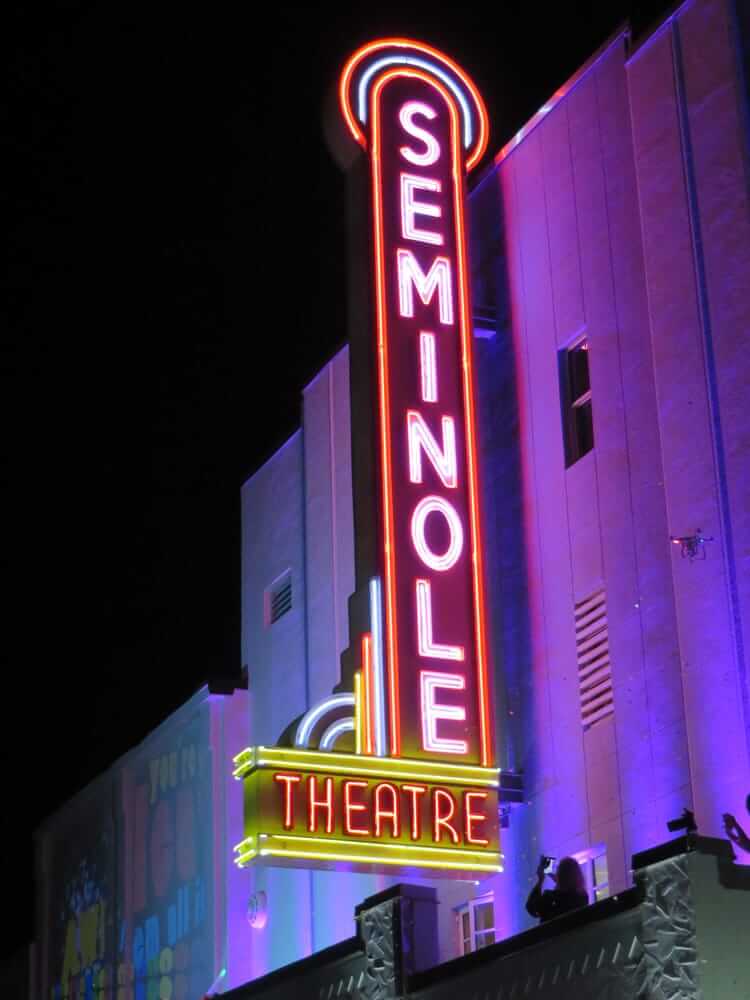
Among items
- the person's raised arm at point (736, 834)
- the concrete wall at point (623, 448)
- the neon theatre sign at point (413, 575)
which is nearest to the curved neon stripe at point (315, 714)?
the neon theatre sign at point (413, 575)

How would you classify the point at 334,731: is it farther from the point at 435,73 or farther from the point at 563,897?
the point at 435,73

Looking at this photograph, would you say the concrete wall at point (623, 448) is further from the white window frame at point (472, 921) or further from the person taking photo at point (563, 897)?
the person taking photo at point (563, 897)

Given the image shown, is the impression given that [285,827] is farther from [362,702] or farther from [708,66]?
[708,66]

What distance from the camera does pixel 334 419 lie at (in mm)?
24984

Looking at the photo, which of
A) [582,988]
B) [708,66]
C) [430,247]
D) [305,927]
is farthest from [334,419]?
[582,988]

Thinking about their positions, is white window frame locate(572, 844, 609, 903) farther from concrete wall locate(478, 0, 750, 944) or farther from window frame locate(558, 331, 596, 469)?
window frame locate(558, 331, 596, 469)

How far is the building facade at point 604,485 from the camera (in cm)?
1670

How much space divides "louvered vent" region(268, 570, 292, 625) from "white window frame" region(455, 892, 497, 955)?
292 inches

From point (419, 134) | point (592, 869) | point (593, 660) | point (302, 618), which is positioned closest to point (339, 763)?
point (592, 869)

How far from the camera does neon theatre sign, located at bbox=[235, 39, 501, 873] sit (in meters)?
17.2

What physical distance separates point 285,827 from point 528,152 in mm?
8984

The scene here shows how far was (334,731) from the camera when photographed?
17969mm

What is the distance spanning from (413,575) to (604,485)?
7.60 feet

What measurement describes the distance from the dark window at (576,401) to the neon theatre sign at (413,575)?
1187 millimetres
